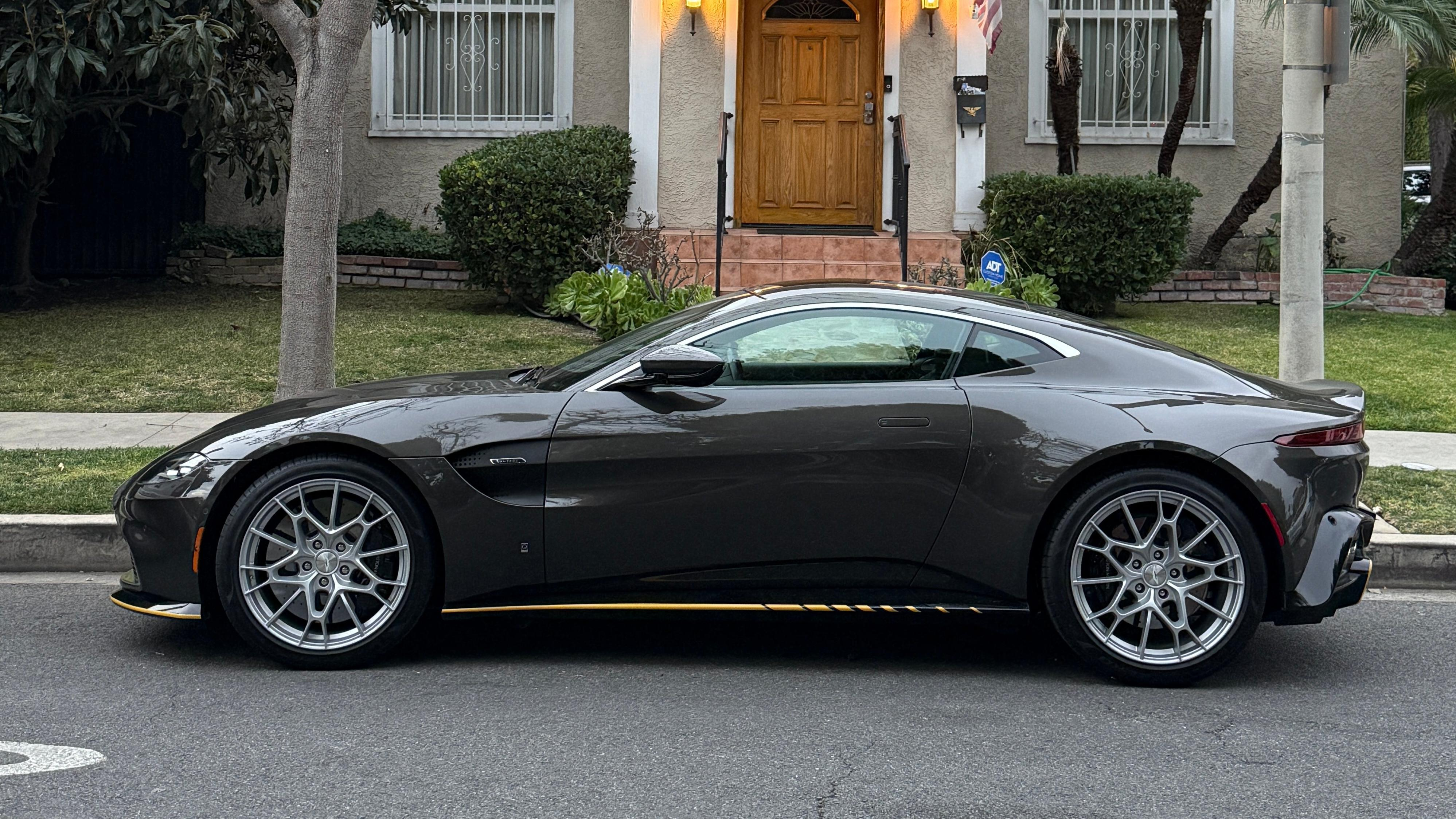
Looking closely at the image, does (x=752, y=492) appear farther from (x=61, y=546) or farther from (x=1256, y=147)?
(x=1256, y=147)

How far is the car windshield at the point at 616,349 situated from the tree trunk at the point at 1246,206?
10.0m

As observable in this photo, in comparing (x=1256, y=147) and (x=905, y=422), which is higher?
(x=1256, y=147)

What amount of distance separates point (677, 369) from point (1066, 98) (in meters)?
10.4

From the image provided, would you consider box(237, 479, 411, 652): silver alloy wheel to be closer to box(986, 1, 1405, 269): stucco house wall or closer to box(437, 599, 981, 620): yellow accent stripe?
box(437, 599, 981, 620): yellow accent stripe

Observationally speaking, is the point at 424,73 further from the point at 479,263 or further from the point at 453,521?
the point at 453,521

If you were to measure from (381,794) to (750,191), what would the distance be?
11358mm

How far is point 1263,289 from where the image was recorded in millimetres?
14578

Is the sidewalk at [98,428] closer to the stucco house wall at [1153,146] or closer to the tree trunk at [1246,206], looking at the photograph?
the stucco house wall at [1153,146]

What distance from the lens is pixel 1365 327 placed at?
12977mm

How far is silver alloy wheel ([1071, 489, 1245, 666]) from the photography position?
475 cm

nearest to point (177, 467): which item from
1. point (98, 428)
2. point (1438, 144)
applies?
point (98, 428)

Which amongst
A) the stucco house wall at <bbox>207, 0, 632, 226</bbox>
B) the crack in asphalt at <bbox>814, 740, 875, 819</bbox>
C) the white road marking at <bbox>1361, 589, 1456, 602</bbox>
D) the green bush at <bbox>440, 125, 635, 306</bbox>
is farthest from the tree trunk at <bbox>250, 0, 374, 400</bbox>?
the stucco house wall at <bbox>207, 0, 632, 226</bbox>

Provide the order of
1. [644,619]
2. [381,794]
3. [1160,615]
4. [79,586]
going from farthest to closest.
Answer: [79,586]
[644,619]
[1160,615]
[381,794]

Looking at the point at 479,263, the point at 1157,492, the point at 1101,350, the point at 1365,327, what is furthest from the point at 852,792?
the point at 1365,327
